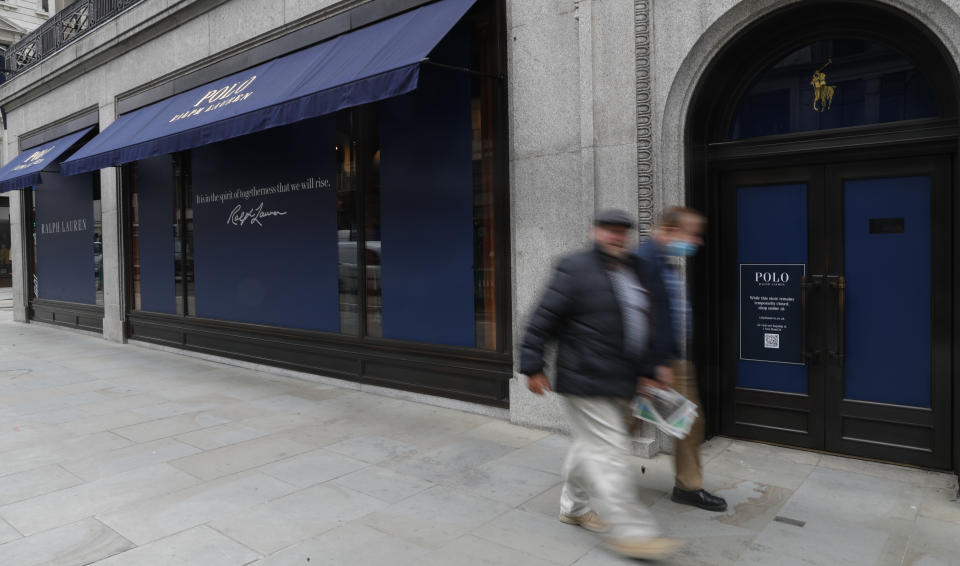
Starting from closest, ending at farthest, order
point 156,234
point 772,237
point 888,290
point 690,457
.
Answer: point 690,457, point 888,290, point 772,237, point 156,234

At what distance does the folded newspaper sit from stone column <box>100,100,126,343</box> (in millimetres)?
12296

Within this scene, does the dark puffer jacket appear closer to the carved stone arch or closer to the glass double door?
the carved stone arch

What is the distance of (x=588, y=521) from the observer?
165 inches

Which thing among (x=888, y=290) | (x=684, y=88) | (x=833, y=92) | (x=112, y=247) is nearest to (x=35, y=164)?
(x=112, y=247)

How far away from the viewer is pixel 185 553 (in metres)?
3.92

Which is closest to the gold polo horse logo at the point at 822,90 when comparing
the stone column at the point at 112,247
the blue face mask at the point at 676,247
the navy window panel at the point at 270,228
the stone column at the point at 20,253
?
the blue face mask at the point at 676,247

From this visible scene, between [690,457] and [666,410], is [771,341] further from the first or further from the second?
[666,410]

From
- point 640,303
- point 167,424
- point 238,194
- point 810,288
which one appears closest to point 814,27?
point 810,288

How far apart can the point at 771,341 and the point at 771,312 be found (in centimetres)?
25

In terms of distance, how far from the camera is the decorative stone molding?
18.6ft

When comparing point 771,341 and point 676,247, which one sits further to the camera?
point 771,341

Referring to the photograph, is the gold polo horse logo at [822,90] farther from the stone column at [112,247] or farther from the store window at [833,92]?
the stone column at [112,247]

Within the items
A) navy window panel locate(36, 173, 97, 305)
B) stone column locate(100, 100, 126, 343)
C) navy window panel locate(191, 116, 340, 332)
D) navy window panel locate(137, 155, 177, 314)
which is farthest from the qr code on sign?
navy window panel locate(36, 173, 97, 305)
